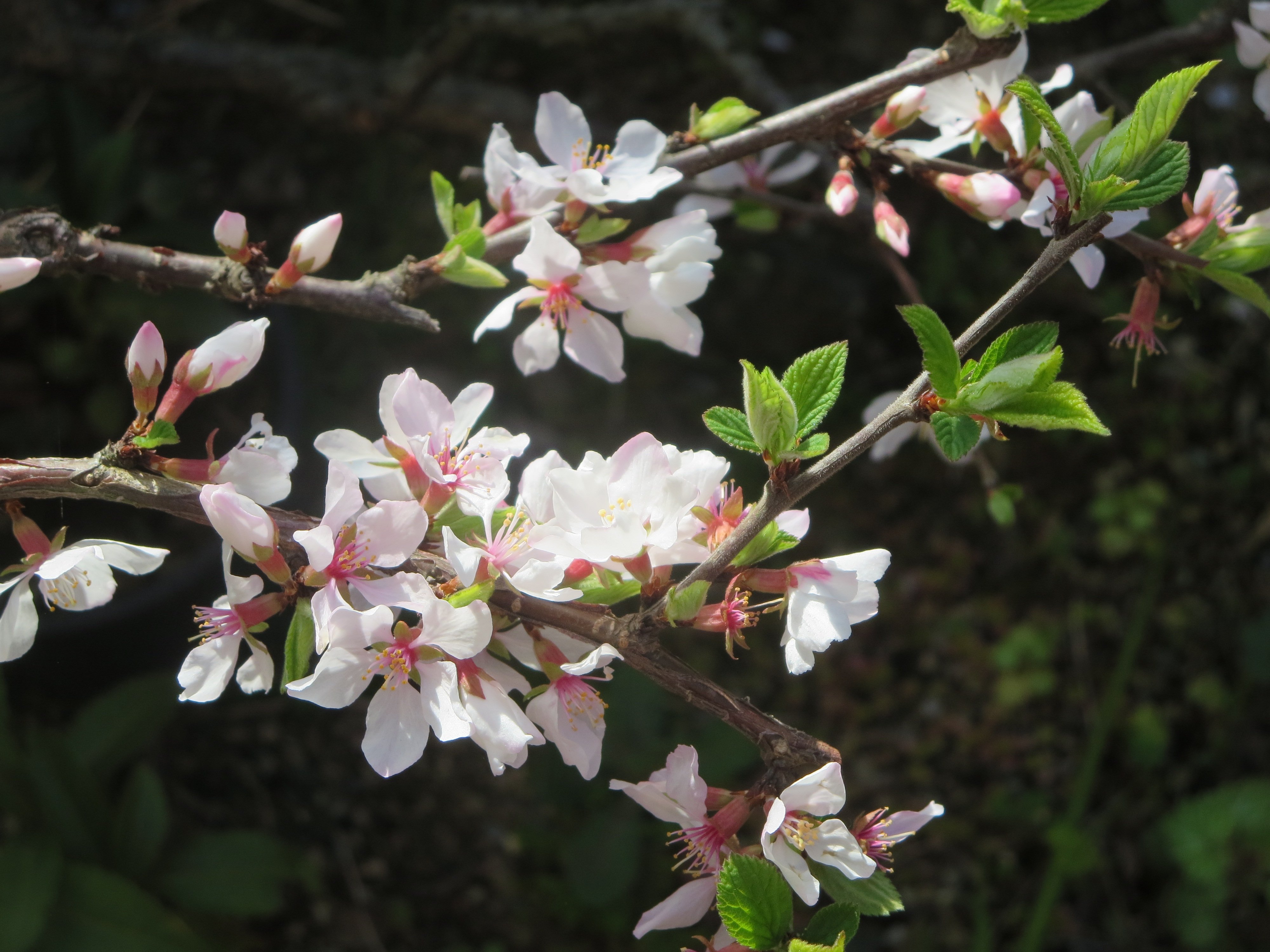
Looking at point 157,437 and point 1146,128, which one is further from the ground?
point 1146,128

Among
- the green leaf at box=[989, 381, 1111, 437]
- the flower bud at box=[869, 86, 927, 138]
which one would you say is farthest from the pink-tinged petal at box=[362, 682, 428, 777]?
the flower bud at box=[869, 86, 927, 138]

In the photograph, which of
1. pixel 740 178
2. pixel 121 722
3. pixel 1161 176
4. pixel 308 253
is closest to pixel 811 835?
pixel 1161 176

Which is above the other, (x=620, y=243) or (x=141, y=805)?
(x=620, y=243)

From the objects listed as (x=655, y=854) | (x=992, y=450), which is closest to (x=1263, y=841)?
(x=992, y=450)

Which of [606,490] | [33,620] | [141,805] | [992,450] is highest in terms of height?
[606,490]

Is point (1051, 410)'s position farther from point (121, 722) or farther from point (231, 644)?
point (121, 722)

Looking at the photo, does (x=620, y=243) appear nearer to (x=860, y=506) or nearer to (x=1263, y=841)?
(x=860, y=506)
